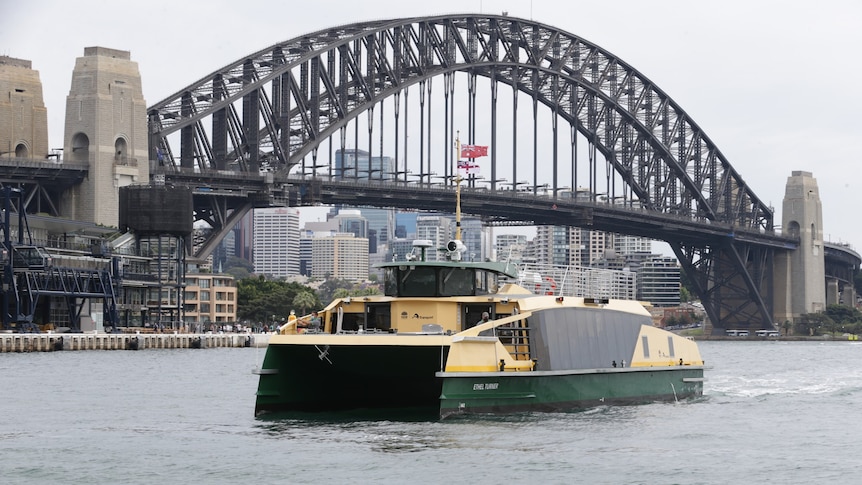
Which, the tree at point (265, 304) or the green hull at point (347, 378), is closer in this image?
the green hull at point (347, 378)

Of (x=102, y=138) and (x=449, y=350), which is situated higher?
(x=102, y=138)

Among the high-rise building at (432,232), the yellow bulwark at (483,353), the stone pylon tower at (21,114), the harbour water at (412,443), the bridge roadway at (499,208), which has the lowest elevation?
the harbour water at (412,443)

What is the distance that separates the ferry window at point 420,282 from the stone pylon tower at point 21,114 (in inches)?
2724

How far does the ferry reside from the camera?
3216 centimetres

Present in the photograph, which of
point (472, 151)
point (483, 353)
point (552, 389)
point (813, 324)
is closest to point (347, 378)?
point (483, 353)

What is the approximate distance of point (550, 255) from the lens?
14200cm

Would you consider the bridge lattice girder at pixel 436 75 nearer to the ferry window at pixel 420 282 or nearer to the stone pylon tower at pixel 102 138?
the stone pylon tower at pixel 102 138

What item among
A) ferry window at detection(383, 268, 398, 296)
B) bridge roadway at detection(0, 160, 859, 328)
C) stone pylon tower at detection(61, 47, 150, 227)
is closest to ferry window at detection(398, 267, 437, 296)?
ferry window at detection(383, 268, 398, 296)

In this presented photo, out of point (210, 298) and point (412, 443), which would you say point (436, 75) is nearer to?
point (210, 298)

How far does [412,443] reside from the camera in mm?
29422

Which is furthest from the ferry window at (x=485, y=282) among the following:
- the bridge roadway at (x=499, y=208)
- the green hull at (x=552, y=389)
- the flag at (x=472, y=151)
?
the bridge roadway at (x=499, y=208)

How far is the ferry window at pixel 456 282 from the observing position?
114 feet

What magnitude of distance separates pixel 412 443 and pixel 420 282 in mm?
6155

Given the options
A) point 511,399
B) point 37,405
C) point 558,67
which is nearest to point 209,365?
point 37,405
